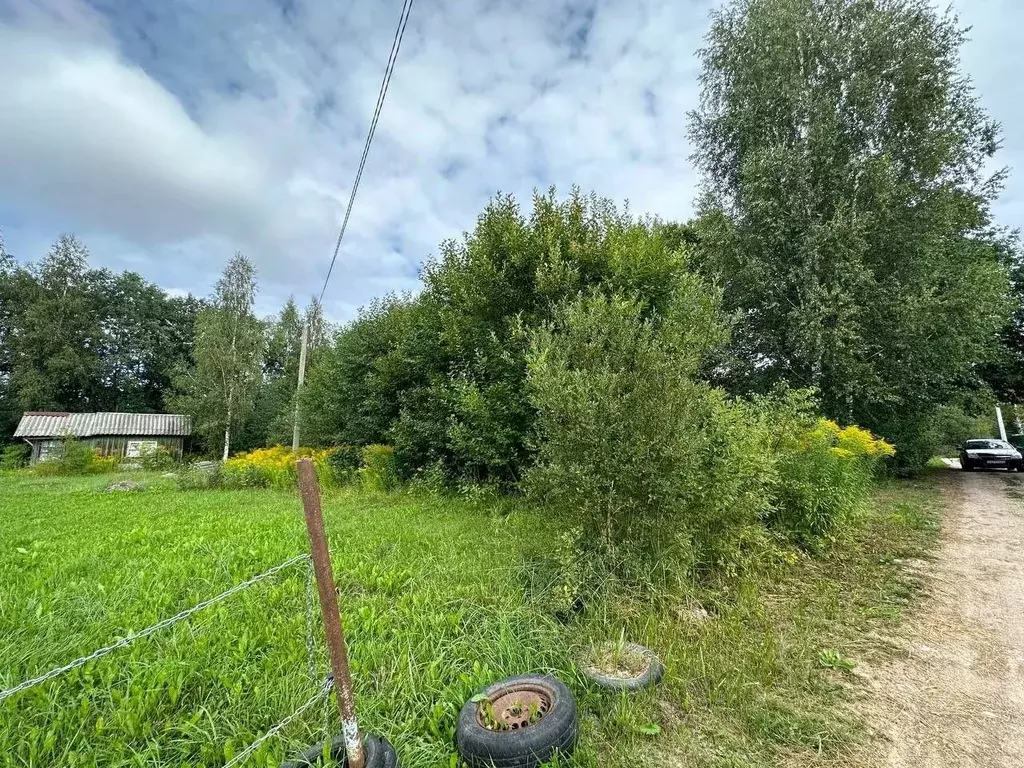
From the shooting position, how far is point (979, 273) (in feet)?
33.9

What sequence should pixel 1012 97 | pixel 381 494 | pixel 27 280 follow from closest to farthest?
pixel 381 494 < pixel 1012 97 < pixel 27 280

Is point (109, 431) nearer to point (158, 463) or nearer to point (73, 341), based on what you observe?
point (73, 341)

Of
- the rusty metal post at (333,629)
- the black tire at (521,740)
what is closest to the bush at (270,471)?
the black tire at (521,740)

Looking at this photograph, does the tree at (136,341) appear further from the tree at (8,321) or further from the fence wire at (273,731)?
the fence wire at (273,731)

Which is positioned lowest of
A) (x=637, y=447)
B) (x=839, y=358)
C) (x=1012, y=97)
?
(x=637, y=447)

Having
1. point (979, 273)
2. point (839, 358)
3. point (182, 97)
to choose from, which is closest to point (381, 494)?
point (182, 97)

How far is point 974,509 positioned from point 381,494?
10.2 metres

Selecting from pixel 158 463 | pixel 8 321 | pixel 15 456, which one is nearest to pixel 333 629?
pixel 158 463

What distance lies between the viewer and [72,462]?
1984 cm

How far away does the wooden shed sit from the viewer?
24891 millimetres

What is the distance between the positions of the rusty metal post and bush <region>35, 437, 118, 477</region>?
24923 millimetres

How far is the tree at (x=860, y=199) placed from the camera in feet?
33.0

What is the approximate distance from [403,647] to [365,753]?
921mm

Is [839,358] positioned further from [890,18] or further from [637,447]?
[637,447]
